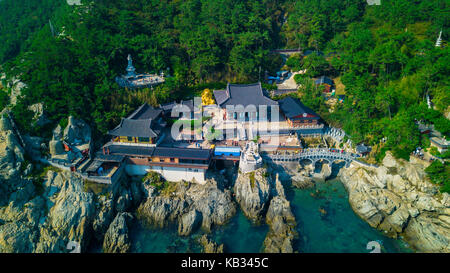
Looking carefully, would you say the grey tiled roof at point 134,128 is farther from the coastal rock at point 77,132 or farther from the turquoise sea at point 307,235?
the turquoise sea at point 307,235

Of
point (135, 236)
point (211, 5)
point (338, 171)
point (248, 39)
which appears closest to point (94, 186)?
point (135, 236)

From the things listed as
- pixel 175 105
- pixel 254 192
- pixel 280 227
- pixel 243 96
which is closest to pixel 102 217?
pixel 254 192

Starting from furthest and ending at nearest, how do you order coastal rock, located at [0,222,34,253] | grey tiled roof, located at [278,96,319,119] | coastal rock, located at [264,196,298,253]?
grey tiled roof, located at [278,96,319,119] < coastal rock, located at [264,196,298,253] < coastal rock, located at [0,222,34,253]

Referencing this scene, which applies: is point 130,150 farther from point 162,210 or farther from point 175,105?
point 175,105

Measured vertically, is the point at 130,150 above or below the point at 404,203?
above

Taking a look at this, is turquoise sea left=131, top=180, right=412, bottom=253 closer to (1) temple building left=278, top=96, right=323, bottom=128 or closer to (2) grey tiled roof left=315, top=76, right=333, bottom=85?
(1) temple building left=278, top=96, right=323, bottom=128

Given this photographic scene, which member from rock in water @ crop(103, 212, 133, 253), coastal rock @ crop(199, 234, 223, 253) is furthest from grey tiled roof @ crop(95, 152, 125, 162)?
coastal rock @ crop(199, 234, 223, 253)

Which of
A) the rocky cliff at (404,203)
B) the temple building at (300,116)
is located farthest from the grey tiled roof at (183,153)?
the rocky cliff at (404,203)
